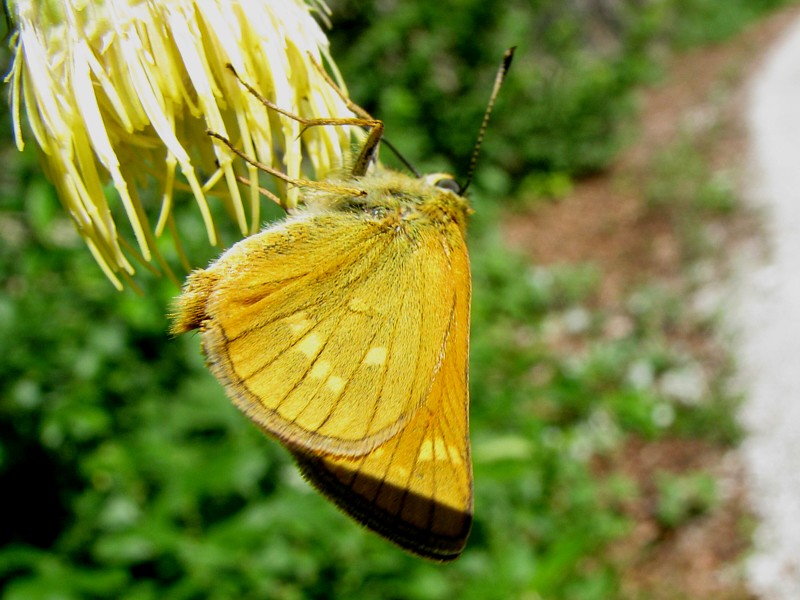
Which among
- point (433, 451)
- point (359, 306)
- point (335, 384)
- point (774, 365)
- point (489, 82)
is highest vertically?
point (359, 306)

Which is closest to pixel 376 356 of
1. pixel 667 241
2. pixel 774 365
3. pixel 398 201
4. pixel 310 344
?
pixel 310 344

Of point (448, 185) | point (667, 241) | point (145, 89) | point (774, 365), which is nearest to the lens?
point (145, 89)

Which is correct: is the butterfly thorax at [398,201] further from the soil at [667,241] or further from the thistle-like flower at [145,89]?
the soil at [667,241]

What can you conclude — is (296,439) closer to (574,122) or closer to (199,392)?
(199,392)

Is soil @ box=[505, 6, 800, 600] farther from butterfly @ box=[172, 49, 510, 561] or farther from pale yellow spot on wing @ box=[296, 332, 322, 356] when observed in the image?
pale yellow spot on wing @ box=[296, 332, 322, 356]

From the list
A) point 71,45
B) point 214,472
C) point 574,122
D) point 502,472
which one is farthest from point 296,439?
point 574,122

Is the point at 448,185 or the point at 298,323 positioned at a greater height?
the point at 448,185

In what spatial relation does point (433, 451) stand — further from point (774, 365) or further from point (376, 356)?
point (774, 365)
